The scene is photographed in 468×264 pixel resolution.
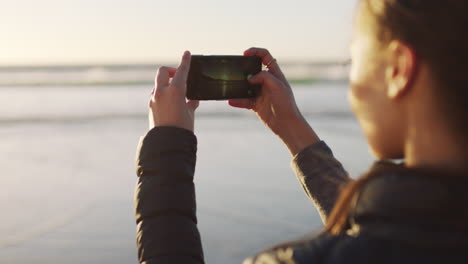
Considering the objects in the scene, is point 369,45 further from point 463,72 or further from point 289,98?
point 289,98

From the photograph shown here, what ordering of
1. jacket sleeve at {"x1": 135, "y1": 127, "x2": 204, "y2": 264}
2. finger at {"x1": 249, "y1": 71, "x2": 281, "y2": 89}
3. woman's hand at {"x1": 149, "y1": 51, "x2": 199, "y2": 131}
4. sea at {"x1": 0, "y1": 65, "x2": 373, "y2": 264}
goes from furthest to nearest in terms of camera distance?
sea at {"x1": 0, "y1": 65, "x2": 373, "y2": 264} → finger at {"x1": 249, "y1": 71, "x2": 281, "y2": 89} → woman's hand at {"x1": 149, "y1": 51, "x2": 199, "y2": 131} → jacket sleeve at {"x1": 135, "y1": 127, "x2": 204, "y2": 264}

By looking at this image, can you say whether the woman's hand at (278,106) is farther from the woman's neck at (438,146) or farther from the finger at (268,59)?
the woman's neck at (438,146)

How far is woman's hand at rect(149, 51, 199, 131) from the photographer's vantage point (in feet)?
3.99

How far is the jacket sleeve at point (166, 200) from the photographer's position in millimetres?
1087

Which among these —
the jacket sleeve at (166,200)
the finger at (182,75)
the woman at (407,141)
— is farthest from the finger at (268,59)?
the woman at (407,141)

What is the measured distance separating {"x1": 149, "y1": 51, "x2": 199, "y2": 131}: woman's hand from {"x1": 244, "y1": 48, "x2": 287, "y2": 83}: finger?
1.37 ft

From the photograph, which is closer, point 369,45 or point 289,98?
point 369,45

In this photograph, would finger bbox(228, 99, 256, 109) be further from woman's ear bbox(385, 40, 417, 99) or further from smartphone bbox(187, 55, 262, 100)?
woman's ear bbox(385, 40, 417, 99)

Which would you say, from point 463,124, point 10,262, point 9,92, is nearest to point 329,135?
point 10,262

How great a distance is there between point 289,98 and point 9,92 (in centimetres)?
1056

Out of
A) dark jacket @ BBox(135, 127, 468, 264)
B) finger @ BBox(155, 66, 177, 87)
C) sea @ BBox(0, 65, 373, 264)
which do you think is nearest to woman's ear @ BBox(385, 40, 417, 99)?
dark jacket @ BBox(135, 127, 468, 264)

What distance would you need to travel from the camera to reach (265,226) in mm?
3305

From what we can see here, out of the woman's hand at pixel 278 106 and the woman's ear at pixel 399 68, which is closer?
the woman's ear at pixel 399 68

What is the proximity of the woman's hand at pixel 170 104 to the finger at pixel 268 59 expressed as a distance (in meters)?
0.42
